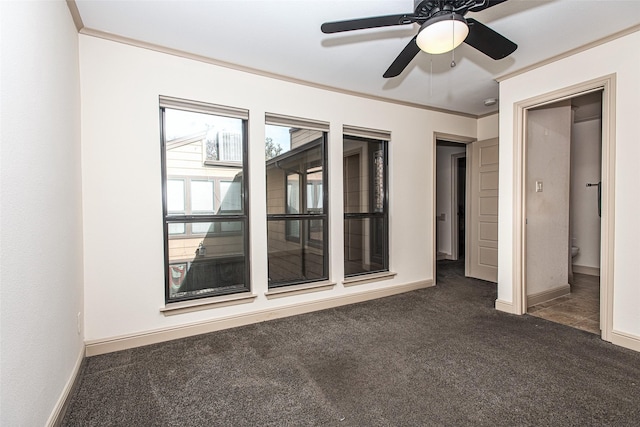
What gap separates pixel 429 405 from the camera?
1.80 m

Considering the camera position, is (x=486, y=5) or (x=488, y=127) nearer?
(x=486, y=5)

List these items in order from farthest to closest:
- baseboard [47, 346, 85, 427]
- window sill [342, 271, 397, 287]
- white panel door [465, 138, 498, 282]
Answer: white panel door [465, 138, 498, 282]
window sill [342, 271, 397, 287]
baseboard [47, 346, 85, 427]

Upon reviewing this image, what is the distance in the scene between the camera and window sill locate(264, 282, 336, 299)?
3.21 m

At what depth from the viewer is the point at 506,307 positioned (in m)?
3.36

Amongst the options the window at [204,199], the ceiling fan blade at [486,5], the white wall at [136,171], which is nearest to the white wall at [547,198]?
the ceiling fan blade at [486,5]

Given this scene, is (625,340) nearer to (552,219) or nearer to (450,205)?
(552,219)

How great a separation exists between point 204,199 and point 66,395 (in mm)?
1737

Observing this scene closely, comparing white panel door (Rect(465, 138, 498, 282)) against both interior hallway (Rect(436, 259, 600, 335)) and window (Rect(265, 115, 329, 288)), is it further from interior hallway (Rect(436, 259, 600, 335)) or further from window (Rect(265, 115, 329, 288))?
window (Rect(265, 115, 329, 288))

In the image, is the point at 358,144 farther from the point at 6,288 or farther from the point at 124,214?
the point at 6,288

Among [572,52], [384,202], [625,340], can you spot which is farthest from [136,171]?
[625,340]

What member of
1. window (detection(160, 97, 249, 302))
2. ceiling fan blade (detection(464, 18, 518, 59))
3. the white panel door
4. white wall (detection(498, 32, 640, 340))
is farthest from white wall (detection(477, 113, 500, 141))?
window (detection(160, 97, 249, 302))

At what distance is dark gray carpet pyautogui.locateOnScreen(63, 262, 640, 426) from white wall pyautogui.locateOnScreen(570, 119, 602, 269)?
2.97 metres

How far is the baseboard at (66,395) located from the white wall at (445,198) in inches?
242

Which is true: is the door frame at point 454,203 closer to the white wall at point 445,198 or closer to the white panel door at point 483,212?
the white wall at point 445,198
